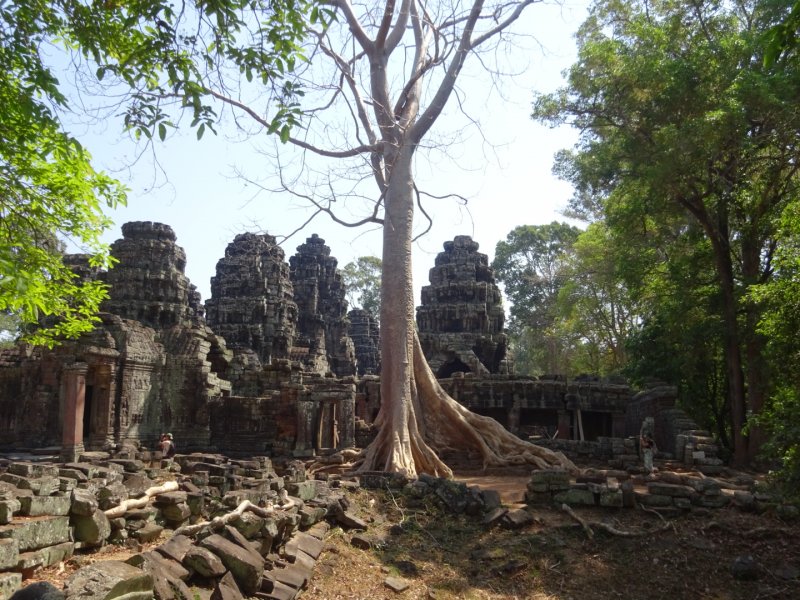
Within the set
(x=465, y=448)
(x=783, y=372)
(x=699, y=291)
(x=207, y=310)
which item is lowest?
(x=465, y=448)

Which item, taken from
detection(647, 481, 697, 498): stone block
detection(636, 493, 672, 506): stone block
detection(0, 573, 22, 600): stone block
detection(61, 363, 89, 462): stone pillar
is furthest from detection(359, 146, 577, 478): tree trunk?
detection(0, 573, 22, 600): stone block

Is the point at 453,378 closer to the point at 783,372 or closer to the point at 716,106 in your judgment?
the point at 716,106

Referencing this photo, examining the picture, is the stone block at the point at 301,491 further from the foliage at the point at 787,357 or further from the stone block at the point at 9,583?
the foliage at the point at 787,357

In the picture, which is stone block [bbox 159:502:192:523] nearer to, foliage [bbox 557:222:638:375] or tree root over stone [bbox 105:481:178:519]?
tree root over stone [bbox 105:481:178:519]

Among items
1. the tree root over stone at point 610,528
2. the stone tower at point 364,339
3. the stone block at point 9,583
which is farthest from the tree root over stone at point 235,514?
the stone tower at point 364,339

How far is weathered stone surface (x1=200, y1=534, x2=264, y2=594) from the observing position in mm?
4938

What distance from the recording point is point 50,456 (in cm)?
1595

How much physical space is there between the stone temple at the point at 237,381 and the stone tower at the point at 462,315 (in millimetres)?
61

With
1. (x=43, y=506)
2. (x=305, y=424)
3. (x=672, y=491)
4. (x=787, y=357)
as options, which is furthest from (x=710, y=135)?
(x=43, y=506)

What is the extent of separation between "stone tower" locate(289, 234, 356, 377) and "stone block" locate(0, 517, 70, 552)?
27417mm

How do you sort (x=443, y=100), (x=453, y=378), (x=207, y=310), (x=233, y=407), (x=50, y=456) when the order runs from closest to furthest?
1. (x=443, y=100)
2. (x=50, y=456)
3. (x=233, y=407)
4. (x=453, y=378)
5. (x=207, y=310)

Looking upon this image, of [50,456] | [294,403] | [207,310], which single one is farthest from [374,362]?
[50,456]

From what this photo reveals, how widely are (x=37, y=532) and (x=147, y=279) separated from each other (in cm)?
2050

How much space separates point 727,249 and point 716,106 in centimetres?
305
